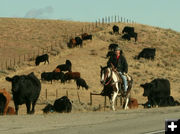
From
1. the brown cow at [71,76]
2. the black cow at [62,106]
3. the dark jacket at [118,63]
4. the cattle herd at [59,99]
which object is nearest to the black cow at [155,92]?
the cattle herd at [59,99]

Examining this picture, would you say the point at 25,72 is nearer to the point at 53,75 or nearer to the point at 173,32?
the point at 53,75

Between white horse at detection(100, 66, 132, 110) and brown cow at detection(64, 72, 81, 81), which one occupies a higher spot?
brown cow at detection(64, 72, 81, 81)

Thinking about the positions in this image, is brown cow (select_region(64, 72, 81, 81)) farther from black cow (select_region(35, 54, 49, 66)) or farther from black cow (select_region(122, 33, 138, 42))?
black cow (select_region(122, 33, 138, 42))

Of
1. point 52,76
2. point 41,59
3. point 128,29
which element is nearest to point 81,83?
point 52,76

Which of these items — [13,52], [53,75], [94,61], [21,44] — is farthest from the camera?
[21,44]

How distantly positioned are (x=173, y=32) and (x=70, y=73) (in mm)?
47274

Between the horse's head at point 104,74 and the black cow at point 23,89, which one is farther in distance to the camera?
the black cow at point 23,89

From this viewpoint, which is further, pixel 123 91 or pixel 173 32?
pixel 173 32

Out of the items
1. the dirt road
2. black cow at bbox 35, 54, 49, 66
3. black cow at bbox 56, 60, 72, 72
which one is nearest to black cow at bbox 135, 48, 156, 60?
black cow at bbox 35, 54, 49, 66

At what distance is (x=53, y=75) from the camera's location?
2094 inches

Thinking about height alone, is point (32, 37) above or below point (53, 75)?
above

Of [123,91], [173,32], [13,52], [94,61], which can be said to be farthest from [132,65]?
[123,91]

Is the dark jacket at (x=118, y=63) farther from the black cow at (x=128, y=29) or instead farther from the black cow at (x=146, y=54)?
the black cow at (x=128, y=29)

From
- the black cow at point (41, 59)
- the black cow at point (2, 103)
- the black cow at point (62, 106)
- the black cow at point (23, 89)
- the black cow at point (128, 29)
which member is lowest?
the black cow at point (62, 106)
